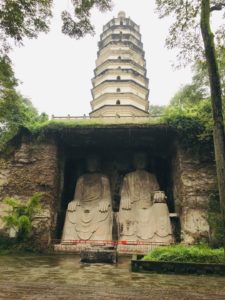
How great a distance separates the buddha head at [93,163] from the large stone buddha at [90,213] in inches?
13.7

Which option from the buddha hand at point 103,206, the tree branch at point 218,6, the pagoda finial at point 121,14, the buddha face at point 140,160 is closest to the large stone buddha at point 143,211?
the buddha face at point 140,160

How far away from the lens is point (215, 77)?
5148 mm

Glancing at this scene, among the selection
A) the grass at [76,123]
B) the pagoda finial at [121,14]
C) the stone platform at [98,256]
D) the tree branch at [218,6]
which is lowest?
the stone platform at [98,256]

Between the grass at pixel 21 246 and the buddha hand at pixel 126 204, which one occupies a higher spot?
the buddha hand at pixel 126 204

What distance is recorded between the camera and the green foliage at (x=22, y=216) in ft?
25.3

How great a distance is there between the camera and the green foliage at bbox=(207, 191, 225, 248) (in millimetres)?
7582

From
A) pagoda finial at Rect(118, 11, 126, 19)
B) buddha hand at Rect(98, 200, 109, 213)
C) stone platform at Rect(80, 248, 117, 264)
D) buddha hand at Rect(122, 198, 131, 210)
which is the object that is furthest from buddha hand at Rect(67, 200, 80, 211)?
pagoda finial at Rect(118, 11, 126, 19)

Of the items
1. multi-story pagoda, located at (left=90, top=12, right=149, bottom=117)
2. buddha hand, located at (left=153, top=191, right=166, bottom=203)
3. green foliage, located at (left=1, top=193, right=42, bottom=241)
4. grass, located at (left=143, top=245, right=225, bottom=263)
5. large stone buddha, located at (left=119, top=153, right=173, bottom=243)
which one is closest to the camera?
grass, located at (left=143, top=245, right=225, bottom=263)

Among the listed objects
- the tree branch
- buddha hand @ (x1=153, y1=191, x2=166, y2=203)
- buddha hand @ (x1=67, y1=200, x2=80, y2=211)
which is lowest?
buddha hand @ (x1=67, y1=200, x2=80, y2=211)

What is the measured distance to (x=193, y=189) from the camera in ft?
28.6

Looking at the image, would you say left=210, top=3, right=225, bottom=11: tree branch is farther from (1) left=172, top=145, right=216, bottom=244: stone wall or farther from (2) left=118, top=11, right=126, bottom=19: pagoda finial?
(2) left=118, top=11, right=126, bottom=19: pagoda finial

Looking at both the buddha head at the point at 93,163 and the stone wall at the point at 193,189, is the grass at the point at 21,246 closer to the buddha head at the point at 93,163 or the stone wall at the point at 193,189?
the buddha head at the point at 93,163

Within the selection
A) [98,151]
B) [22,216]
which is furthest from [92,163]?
[22,216]

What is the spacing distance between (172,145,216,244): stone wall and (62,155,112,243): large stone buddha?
2.34 m
